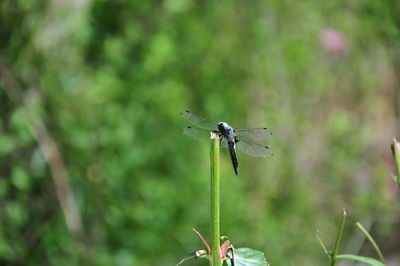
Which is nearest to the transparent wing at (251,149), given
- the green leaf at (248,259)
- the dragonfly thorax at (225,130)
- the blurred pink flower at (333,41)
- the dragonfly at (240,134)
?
the dragonfly at (240,134)

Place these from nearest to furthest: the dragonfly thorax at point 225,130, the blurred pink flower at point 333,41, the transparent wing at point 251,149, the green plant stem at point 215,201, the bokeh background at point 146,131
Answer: the green plant stem at point 215,201 → the dragonfly thorax at point 225,130 → the transparent wing at point 251,149 → the bokeh background at point 146,131 → the blurred pink flower at point 333,41

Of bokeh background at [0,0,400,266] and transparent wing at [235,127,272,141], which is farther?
bokeh background at [0,0,400,266]

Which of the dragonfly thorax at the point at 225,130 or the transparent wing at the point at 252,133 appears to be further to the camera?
the transparent wing at the point at 252,133

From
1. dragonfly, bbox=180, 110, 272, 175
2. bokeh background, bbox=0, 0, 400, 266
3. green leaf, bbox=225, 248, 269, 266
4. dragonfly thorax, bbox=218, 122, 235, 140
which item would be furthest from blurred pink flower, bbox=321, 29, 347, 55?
green leaf, bbox=225, 248, 269, 266

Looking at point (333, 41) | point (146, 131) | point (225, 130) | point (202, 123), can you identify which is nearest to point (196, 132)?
point (202, 123)

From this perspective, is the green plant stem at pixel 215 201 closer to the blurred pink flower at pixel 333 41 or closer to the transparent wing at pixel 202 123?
the transparent wing at pixel 202 123

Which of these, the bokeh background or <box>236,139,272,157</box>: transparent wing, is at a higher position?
the bokeh background

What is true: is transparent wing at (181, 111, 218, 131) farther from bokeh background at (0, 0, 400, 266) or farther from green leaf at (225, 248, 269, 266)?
bokeh background at (0, 0, 400, 266)

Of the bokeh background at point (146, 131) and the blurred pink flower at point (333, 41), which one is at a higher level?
the blurred pink flower at point (333, 41)
